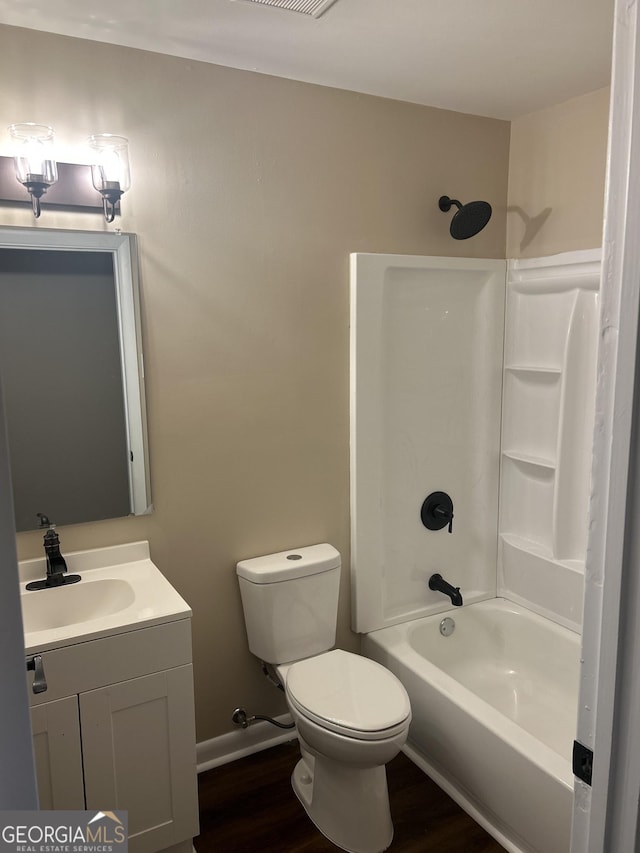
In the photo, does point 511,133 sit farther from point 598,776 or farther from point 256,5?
point 598,776

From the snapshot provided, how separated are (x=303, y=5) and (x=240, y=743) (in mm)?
2478

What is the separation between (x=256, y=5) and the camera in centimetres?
174

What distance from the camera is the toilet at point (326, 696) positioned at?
1981 millimetres

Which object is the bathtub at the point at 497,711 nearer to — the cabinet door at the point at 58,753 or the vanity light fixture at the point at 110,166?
the cabinet door at the point at 58,753

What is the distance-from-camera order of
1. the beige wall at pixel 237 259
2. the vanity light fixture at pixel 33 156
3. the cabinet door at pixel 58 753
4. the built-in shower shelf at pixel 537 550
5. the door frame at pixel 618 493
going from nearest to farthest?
the door frame at pixel 618 493 < the cabinet door at pixel 58 753 < the vanity light fixture at pixel 33 156 < the beige wall at pixel 237 259 < the built-in shower shelf at pixel 537 550

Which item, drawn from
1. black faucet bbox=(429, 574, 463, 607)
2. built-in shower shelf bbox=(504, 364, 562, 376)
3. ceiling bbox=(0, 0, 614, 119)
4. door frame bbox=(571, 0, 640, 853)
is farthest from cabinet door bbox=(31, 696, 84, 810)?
built-in shower shelf bbox=(504, 364, 562, 376)

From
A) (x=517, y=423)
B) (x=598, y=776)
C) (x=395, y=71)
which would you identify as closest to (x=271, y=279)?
(x=395, y=71)

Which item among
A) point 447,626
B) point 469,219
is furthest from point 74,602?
point 469,219

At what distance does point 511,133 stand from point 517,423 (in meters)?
1.24

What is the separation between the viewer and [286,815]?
7.27 ft

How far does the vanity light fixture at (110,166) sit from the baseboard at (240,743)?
1.94m

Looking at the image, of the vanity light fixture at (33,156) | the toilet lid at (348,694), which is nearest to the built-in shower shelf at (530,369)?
the toilet lid at (348,694)

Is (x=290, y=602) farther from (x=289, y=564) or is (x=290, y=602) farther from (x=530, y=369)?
(x=530, y=369)

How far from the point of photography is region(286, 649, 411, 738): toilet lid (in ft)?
6.48
